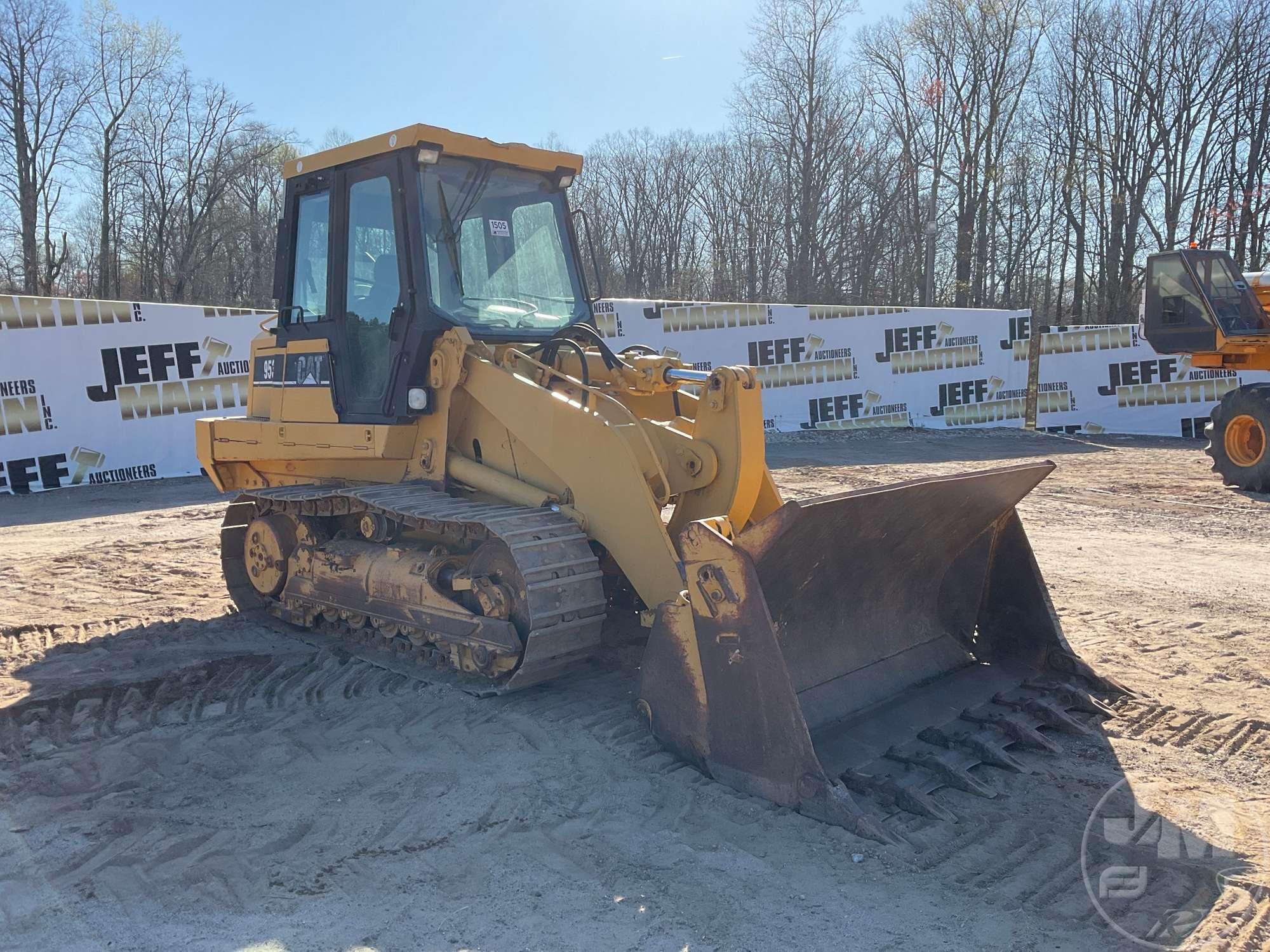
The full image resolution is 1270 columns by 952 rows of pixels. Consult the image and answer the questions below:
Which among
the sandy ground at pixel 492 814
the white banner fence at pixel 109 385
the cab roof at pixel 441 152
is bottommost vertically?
the sandy ground at pixel 492 814

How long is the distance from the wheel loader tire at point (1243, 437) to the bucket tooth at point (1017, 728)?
30.6 ft

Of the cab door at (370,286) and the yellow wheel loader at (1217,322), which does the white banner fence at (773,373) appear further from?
the cab door at (370,286)

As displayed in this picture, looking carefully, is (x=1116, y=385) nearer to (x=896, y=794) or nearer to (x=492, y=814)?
(x=896, y=794)

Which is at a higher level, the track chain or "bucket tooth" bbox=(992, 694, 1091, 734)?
the track chain

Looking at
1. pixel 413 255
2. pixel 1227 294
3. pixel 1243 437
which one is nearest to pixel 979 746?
pixel 413 255

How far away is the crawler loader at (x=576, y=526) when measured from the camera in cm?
401

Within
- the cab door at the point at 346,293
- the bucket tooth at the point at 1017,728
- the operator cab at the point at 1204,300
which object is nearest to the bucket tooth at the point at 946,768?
the bucket tooth at the point at 1017,728

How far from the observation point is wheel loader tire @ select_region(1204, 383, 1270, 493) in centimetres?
1188

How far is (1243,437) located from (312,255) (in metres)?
11.3

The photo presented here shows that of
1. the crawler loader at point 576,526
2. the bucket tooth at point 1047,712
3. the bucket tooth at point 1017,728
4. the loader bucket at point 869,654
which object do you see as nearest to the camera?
the loader bucket at point 869,654

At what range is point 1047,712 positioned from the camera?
4.48 m

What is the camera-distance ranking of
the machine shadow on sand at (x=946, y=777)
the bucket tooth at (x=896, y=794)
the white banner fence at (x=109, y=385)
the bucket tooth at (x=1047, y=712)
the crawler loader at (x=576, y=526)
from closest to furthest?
the machine shadow on sand at (x=946, y=777) → the bucket tooth at (x=896, y=794) → the crawler loader at (x=576, y=526) → the bucket tooth at (x=1047, y=712) → the white banner fence at (x=109, y=385)

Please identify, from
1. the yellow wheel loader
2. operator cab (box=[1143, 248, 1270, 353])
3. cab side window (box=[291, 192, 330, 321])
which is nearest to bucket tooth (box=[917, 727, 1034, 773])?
cab side window (box=[291, 192, 330, 321])

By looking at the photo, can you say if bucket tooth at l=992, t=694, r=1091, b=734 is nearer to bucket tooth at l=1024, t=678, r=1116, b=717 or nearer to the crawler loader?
the crawler loader
